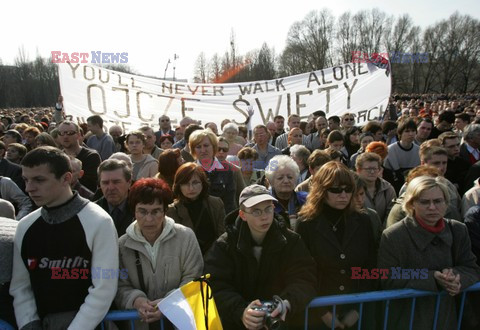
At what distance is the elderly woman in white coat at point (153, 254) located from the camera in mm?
2391

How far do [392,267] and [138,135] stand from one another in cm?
340

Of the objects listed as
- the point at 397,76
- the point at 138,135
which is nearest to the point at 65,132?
the point at 138,135

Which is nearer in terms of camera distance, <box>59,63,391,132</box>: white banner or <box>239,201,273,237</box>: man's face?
<box>239,201,273,237</box>: man's face

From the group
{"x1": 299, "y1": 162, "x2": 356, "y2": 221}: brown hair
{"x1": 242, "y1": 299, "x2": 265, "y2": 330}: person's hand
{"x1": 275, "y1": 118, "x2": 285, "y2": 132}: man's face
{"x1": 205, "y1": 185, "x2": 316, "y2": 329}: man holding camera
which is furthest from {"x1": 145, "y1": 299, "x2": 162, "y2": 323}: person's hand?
{"x1": 275, "y1": 118, "x2": 285, "y2": 132}: man's face

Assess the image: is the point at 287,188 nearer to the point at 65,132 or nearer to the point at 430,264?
the point at 430,264

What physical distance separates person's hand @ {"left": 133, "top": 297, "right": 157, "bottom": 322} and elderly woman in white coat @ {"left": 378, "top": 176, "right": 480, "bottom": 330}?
1.55m

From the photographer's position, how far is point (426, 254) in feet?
8.04

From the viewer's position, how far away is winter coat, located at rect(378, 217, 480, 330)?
244 cm

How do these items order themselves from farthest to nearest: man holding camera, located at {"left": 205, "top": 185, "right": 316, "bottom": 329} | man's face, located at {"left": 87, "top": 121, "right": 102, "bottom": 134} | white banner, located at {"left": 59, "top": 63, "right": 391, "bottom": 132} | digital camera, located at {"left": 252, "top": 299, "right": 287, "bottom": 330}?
white banner, located at {"left": 59, "top": 63, "right": 391, "bottom": 132}, man's face, located at {"left": 87, "top": 121, "right": 102, "bottom": 134}, man holding camera, located at {"left": 205, "top": 185, "right": 316, "bottom": 329}, digital camera, located at {"left": 252, "top": 299, "right": 287, "bottom": 330}

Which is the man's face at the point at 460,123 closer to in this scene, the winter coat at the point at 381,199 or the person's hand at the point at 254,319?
the winter coat at the point at 381,199

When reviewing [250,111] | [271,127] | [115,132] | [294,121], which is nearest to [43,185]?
[294,121]

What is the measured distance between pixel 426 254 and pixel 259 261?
44.9 inches

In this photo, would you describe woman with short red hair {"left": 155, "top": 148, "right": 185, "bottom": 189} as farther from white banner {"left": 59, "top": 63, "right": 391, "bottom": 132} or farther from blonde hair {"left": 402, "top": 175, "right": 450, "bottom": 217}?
white banner {"left": 59, "top": 63, "right": 391, "bottom": 132}

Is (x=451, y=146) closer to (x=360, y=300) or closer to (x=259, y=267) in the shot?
(x=360, y=300)
